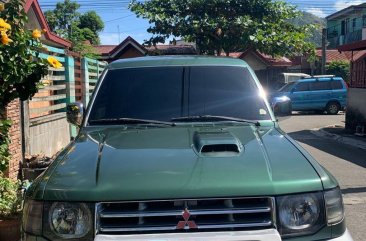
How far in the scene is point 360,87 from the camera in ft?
53.4

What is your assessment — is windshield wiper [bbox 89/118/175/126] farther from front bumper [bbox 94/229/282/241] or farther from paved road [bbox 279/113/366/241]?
paved road [bbox 279/113/366/241]

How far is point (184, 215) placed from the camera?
2.59 metres

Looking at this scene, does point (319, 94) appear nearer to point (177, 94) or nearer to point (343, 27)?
point (177, 94)

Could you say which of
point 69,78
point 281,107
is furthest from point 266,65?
point 281,107

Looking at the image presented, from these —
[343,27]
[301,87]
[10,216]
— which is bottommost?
[10,216]

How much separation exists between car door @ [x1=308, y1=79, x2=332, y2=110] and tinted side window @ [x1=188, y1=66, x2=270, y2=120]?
20.8m

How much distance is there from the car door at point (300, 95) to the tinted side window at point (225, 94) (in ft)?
67.3

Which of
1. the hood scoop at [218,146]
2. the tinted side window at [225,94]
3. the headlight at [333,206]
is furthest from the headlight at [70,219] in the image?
the tinted side window at [225,94]

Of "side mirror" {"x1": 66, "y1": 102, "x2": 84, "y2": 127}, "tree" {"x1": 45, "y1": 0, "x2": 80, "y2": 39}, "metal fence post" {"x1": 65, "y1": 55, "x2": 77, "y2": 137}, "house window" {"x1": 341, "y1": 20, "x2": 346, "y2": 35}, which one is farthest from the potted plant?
"tree" {"x1": 45, "y1": 0, "x2": 80, "y2": 39}

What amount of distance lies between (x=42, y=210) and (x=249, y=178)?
114cm

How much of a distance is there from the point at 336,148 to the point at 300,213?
429 inches

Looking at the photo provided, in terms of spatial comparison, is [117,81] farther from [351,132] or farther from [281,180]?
[351,132]

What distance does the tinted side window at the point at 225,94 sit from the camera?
13.9 ft

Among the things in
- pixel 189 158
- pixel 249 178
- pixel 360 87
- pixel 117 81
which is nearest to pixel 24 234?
pixel 189 158
